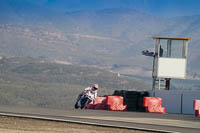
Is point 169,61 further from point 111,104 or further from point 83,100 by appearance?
point 111,104

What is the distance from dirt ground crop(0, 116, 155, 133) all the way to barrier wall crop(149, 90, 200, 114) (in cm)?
1311

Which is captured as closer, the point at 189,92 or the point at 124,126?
the point at 124,126

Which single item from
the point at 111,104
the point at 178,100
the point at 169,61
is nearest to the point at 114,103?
the point at 111,104

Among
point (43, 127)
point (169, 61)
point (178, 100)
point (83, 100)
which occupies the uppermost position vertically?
point (169, 61)

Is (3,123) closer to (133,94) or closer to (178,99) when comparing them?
(178,99)

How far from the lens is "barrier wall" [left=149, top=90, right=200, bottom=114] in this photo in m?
29.2

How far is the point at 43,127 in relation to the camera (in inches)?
647

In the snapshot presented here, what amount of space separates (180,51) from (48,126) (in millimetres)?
25989

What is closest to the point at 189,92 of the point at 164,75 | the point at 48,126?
the point at 164,75

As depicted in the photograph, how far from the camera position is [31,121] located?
17.6 meters

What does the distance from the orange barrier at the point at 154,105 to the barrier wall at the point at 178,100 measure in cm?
107

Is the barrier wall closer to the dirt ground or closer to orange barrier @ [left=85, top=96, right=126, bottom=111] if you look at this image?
orange barrier @ [left=85, top=96, right=126, bottom=111]

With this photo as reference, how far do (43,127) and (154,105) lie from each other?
13.9 m

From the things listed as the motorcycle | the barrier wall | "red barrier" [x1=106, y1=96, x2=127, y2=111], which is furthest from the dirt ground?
the motorcycle
